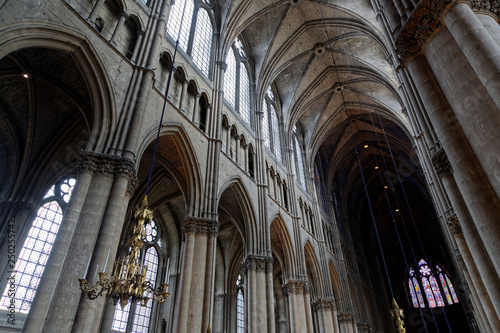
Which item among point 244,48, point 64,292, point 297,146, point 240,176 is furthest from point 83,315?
point 297,146

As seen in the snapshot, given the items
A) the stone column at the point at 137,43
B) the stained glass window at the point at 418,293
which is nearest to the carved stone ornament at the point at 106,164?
the stone column at the point at 137,43

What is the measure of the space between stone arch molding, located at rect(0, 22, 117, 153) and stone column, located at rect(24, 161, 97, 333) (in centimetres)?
67

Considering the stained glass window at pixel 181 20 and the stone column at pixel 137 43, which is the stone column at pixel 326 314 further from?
the stone column at pixel 137 43

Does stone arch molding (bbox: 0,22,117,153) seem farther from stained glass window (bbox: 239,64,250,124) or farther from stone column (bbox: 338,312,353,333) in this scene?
stone column (bbox: 338,312,353,333)

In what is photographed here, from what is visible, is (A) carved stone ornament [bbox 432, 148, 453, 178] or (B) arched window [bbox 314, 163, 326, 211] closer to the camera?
(A) carved stone ornament [bbox 432, 148, 453, 178]

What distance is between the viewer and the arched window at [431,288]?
122 ft

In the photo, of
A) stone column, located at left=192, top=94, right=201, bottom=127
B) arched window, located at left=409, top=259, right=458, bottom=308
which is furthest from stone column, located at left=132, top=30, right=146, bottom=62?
arched window, located at left=409, top=259, right=458, bottom=308

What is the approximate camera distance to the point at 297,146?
23.5 m

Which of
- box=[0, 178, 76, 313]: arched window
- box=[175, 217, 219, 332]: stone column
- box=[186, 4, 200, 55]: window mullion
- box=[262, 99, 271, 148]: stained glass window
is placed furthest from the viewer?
box=[262, 99, 271, 148]: stained glass window

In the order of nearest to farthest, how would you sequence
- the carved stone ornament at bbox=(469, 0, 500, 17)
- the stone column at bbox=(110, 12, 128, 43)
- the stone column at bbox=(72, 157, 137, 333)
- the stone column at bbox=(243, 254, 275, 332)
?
the stone column at bbox=(72, 157, 137, 333) < the carved stone ornament at bbox=(469, 0, 500, 17) < the stone column at bbox=(110, 12, 128, 43) < the stone column at bbox=(243, 254, 275, 332)

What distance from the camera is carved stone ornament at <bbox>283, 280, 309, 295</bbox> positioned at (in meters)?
15.3

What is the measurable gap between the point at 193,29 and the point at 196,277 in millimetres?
9777

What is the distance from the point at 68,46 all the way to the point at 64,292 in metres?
5.44

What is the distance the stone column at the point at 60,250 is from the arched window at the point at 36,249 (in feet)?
15.5
